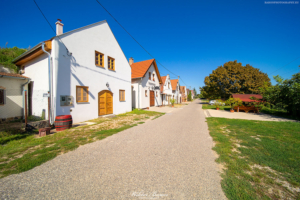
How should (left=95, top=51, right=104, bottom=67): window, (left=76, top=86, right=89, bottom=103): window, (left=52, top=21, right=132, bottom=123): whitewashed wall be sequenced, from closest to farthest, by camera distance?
1. (left=52, top=21, right=132, bottom=123): whitewashed wall
2. (left=76, top=86, right=89, bottom=103): window
3. (left=95, top=51, right=104, bottom=67): window

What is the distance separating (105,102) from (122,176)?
9.16 metres

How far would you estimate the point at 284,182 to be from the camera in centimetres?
265

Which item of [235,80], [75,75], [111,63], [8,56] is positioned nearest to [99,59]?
[111,63]

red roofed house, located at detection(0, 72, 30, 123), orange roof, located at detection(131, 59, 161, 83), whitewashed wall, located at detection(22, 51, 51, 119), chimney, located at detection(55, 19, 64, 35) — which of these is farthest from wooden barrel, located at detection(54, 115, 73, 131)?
orange roof, located at detection(131, 59, 161, 83)

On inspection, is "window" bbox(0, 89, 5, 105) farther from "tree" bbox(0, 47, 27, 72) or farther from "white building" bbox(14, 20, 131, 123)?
"tree" bbox(0, 47, 27, 72)

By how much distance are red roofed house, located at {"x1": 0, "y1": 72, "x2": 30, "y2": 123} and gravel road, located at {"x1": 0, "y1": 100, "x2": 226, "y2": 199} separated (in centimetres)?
700

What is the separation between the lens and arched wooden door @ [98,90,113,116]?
1087 centimetres

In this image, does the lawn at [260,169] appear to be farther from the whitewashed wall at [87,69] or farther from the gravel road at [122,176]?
the whitewashed wall at [87,69]

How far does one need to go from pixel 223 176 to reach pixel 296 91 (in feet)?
42.7

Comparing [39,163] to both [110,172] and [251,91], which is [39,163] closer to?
[110,172]

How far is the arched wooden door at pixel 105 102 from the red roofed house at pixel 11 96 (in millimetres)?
4601

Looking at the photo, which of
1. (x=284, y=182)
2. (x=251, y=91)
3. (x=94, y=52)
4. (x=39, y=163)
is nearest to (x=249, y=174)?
(x=284, y=182)

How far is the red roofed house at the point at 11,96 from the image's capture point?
7.86m

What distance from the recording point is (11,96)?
8289mm
